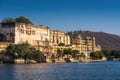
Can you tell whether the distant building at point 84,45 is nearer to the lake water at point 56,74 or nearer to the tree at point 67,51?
the tree at point 67,51

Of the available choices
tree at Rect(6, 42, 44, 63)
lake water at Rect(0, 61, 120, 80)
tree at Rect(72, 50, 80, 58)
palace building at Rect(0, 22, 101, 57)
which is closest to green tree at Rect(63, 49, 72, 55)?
tree at Rect(72, 50, 80, 58)

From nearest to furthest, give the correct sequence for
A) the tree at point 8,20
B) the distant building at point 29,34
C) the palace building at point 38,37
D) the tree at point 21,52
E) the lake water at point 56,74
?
the lake water at point 56,74 < the tree at point 21,52 < the distant building at point 29,34 < the palace building at point 38,37 < the tree at point 8,20

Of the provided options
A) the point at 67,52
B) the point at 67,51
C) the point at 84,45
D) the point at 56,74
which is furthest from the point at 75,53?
the point at 56,74

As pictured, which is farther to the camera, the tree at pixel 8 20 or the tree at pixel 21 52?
the tree at pixel 8 20

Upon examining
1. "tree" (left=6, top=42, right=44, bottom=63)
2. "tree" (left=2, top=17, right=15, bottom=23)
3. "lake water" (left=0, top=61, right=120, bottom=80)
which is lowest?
"lake water" (left=0, top=61, right=120, bottom=80)

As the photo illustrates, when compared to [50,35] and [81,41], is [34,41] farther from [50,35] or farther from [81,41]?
[81,41]

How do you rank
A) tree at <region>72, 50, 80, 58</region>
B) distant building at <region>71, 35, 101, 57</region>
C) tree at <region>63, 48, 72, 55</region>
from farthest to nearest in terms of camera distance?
distant building at <region>71, 35, 101, 57</region> < tree at <region>72, 50, 80, 58</region> < tree at <region>63, 48, 72, 55</region>

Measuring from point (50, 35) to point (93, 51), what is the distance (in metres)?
17.7

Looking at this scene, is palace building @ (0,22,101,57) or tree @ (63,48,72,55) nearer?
palace building @ (0,22,101,57)

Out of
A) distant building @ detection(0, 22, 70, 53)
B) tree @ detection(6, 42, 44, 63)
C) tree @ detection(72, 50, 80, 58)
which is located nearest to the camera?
tree @ detection(6, 42, 44, 63)

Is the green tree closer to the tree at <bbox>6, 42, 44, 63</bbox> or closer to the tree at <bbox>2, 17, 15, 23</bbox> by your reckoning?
the tree at <bbox>2, 17, 15, 23</bbox>

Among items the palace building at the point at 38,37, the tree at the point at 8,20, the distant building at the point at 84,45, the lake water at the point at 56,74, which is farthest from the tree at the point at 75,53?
the lake water at the point at 56,74

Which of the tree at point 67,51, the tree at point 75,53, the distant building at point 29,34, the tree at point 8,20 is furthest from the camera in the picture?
the tree at point 8,20

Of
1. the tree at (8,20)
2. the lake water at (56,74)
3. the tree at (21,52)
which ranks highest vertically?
the tree at (8,20)
